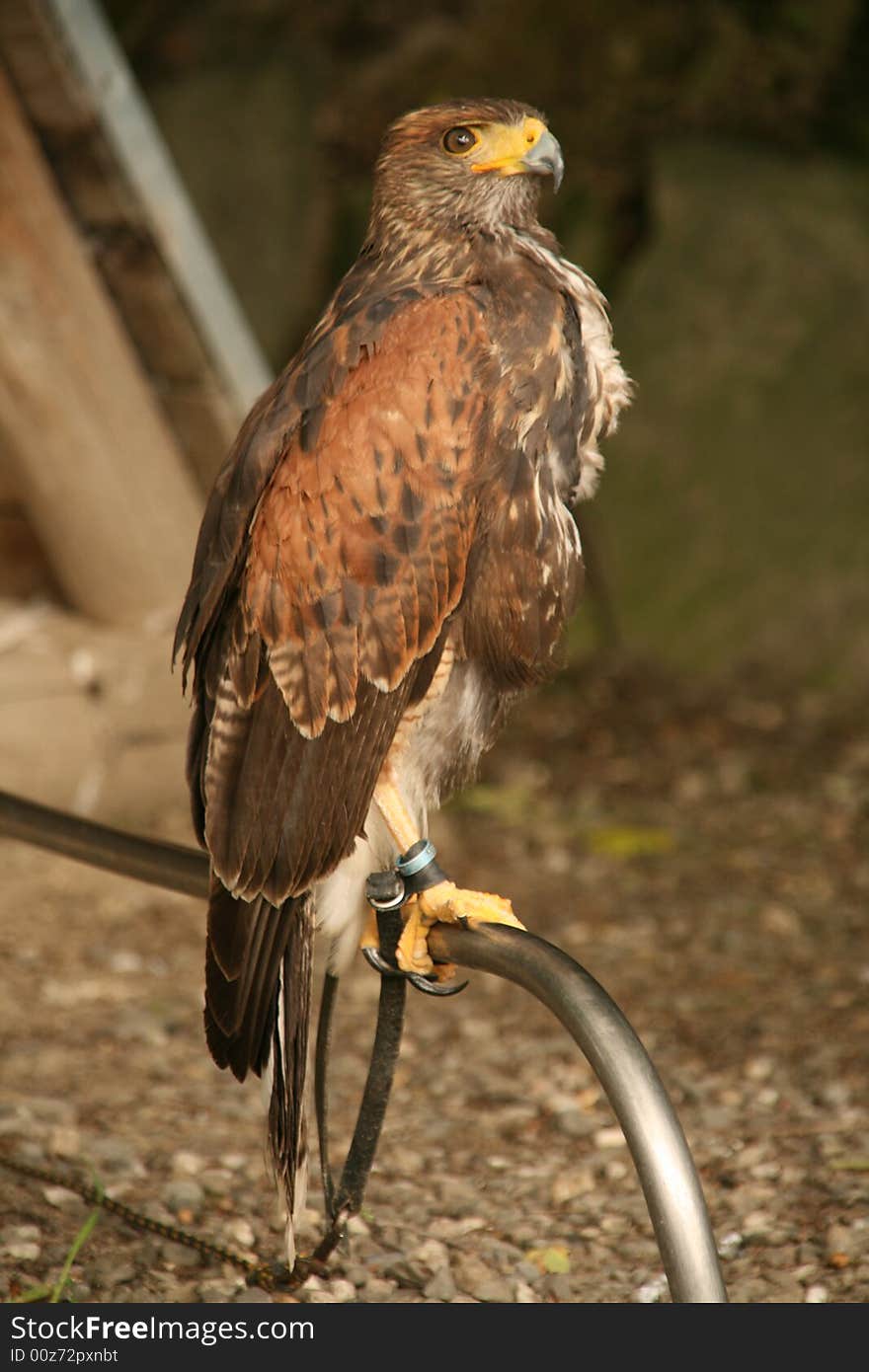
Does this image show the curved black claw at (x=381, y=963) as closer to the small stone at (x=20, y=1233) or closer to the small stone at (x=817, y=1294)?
the small stone at (x=20, y=1233)

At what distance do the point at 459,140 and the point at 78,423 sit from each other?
198cm

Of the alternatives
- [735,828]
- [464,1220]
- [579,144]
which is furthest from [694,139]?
[464,1220]

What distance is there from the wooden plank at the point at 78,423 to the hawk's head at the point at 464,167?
158cm

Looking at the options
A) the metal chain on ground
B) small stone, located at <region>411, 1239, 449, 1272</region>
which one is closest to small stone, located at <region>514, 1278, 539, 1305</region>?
small stone, located at <region>411, 1239, 449, 1272</region>

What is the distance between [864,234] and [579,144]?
1282mm

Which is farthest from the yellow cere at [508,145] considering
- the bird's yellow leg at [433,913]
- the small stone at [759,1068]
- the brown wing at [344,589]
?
the small stone at [759,1068]

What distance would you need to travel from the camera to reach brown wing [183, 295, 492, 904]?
2129 mm

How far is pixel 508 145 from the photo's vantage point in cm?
227

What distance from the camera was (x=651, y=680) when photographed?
6492mm

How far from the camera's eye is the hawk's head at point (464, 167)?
89.3 inches

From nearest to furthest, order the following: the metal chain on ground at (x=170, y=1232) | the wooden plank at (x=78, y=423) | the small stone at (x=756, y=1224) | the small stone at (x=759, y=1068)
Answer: the metal chain on ground at (x=170, y=1232) < the small stone at (x=756, y=1224) < the small stone at (x=759, y=1068) < the wooden plank at (x=78, y=423)

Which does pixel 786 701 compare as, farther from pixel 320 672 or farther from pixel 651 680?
pixel 320 672

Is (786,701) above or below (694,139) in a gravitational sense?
below

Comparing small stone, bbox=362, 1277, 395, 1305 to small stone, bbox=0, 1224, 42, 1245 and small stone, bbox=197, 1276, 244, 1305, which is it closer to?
small stone, bbox=197, 1276, 244, 1305
